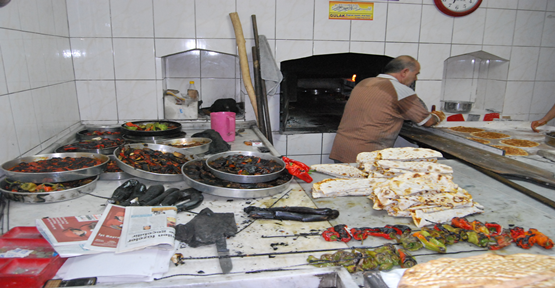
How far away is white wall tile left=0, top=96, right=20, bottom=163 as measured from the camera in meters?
1.99

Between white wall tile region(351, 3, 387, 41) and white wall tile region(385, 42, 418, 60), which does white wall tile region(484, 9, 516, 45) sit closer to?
white wall tile region(385, 42, 418, 60)

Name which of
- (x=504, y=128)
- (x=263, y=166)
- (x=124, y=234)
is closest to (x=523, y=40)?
(x=504, y=128)

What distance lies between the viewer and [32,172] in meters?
1.82

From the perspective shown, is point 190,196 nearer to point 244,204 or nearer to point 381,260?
point 244,204

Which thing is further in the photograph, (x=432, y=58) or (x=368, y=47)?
Result: (x=432, y=58)

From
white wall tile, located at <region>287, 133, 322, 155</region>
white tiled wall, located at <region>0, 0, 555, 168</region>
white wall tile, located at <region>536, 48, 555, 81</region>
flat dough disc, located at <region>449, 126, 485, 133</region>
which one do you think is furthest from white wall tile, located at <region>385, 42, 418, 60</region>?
white wall tile, located at <region>536, 48, 555, 81</region>

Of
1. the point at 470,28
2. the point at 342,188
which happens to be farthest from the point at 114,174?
the point at 470,28

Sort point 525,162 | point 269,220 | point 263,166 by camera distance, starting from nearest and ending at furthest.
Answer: point 269,220 → point 263,166 → point 525,162

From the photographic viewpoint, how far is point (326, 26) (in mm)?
3730

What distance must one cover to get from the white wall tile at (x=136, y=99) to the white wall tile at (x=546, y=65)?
15.3 ft

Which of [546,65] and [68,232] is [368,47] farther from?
[68,232]

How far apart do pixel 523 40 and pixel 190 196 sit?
4.49 m

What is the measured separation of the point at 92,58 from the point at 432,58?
3.74 meters

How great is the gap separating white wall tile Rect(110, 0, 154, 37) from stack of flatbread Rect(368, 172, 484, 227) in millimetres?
2846
